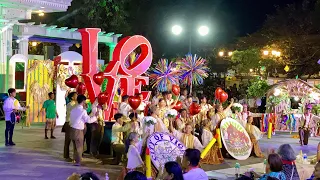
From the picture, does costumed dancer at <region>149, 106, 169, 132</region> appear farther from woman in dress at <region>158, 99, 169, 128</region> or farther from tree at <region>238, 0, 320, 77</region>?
tree at <region>238, 0, 320, 77</region>

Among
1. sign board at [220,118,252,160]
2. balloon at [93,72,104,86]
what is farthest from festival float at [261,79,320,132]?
balloon at [93,72,104,86]

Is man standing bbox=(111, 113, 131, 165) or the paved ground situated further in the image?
man standing bbox=(111, 113, 131, 165)

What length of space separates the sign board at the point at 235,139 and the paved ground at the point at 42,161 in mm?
230

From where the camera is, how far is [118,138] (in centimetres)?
1164

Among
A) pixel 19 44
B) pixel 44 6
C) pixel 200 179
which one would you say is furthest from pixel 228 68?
pixel 200 179

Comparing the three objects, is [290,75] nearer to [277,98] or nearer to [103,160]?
[277,98]

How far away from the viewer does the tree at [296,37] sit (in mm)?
33562

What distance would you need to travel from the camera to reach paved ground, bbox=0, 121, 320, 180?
10391 mm

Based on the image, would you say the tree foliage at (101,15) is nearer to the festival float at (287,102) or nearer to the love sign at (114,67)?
the festival float at (287,102)

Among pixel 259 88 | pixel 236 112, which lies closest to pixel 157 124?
pixel 236 112

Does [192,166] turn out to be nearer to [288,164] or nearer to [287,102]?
[288,164]

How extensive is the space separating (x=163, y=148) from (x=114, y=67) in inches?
208

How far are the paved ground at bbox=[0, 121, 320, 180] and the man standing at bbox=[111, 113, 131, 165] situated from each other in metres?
0.31

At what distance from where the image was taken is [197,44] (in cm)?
3547
